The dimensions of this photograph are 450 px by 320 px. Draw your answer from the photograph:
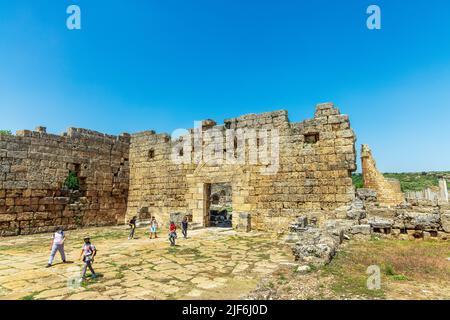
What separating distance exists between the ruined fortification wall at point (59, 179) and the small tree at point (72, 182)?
19 cm

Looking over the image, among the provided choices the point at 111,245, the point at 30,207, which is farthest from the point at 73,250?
the point at 30,207

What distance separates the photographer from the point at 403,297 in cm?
378

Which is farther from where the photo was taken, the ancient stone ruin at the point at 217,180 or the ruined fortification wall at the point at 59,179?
the ruined fortification wall at the point at 59,179

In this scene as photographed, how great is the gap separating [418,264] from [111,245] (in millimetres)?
8266

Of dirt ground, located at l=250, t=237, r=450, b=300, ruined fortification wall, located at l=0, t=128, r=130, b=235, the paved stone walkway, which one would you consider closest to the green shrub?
dirt ground, located at l=250, t=237, r=450, b=300

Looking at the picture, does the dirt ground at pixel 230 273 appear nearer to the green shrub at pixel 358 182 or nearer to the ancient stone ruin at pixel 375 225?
the ancient stone ruin at pixel 375 225

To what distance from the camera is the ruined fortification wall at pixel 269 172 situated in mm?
11094

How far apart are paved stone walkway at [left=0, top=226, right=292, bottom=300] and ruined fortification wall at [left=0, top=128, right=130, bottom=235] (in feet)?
11.0

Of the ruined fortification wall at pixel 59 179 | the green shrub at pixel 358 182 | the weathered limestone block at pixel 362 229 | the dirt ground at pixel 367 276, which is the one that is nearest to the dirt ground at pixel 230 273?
the dirt ground at pixel 367 276

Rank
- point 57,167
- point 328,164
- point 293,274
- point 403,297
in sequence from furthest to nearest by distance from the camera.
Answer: point 57,167
point 328,164
point 293,274
point 403,297

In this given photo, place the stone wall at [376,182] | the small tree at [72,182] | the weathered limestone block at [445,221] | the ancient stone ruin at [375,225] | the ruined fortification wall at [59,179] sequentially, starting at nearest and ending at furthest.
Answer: the ancient stone ruin at [375,225]
the weathered limestone block at [445,221]
the ruined fortification wall at [59,179]
the small tree at [72,182]
the stone wall at [376,182]

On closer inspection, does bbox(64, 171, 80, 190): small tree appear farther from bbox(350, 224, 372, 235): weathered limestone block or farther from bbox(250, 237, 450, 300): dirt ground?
bbox(350, 224, 372, 235): weathered limestone block

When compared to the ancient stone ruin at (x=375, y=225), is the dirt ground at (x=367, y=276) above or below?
below
